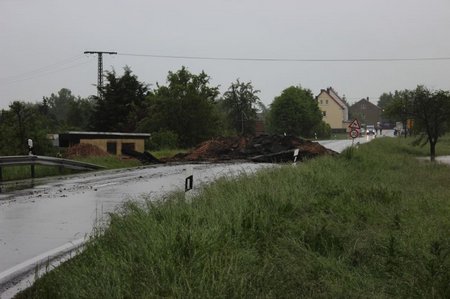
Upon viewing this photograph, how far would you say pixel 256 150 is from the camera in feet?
107

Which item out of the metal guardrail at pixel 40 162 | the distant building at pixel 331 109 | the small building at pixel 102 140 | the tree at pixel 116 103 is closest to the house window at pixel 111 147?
the small building at pixel 102 140

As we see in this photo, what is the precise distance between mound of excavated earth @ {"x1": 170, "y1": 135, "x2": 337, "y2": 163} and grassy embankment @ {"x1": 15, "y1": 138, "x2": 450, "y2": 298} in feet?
66.7

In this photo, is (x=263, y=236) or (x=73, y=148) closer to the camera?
(x=263, y=236)

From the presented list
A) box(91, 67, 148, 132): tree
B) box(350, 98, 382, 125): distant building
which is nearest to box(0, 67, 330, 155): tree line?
box(91, 67, 148, 132): tree

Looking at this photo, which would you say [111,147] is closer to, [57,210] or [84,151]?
[84,151]

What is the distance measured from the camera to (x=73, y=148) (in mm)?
29594

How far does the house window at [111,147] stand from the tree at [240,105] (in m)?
51.1

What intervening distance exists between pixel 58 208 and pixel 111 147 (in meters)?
21.4

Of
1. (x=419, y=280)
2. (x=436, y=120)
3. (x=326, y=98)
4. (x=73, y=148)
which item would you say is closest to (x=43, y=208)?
(x=419, y=280)

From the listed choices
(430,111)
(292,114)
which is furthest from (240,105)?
(430,111)

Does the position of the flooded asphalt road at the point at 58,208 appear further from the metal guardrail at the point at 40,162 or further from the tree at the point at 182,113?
the tree at the point at 182,113

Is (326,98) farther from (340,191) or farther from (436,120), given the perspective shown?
(340,191)

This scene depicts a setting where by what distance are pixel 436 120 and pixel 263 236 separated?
119 feet

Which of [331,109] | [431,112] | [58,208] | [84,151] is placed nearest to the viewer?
[58,208]
